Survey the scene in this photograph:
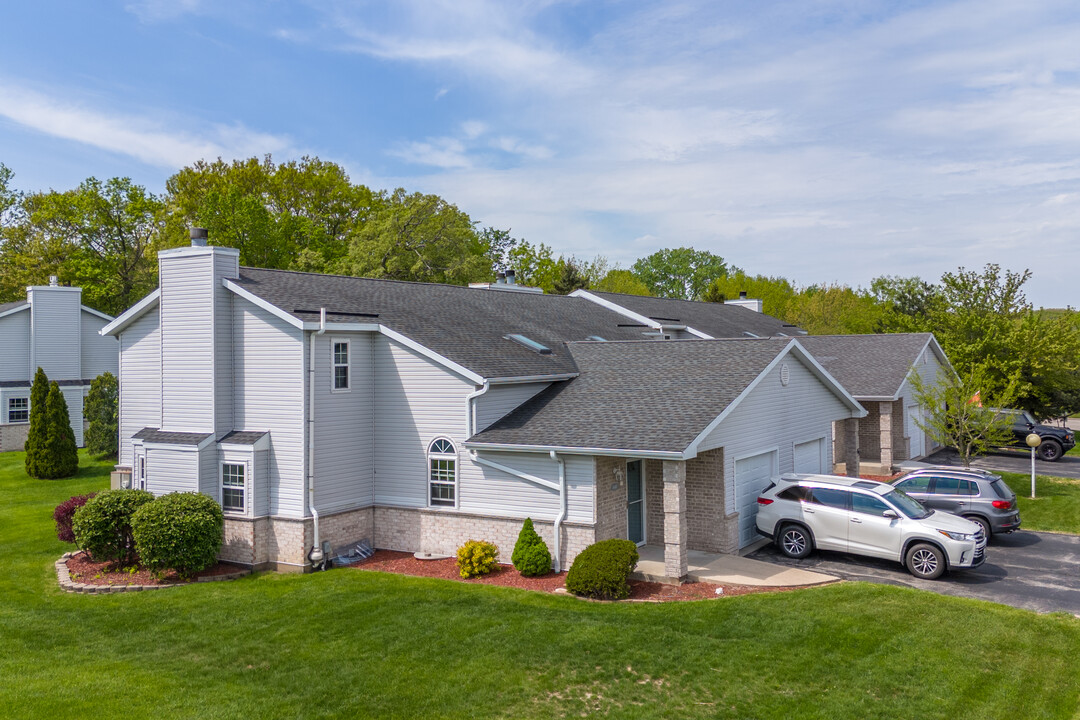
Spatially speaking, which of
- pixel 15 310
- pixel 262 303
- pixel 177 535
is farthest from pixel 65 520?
pixel 15 310

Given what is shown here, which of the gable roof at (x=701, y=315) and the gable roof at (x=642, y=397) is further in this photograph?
the gable roof at (x=701, y=315)

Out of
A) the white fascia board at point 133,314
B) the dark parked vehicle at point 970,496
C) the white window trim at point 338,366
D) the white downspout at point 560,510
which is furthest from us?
the white fascia board at point 133,314

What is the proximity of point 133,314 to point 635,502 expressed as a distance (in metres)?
14.2

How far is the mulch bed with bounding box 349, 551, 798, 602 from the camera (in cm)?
1495

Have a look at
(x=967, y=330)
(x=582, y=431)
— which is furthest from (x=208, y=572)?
(x=967, y=330)

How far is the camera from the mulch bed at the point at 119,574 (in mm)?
17062

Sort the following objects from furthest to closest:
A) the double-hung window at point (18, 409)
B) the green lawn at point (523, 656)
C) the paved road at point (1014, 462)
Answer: the double-hung window at point (18, 409), the paved road at point (1014, 462), the green lawn at point (523, 656)

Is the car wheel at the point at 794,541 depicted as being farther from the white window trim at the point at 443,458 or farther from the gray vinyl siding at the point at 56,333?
the gray vinyl siding at the point at 56,333

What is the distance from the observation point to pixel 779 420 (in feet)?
67.5

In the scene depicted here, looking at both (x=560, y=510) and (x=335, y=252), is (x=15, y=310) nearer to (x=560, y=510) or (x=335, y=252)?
(x=335, y=252)

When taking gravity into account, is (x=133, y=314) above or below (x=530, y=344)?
above

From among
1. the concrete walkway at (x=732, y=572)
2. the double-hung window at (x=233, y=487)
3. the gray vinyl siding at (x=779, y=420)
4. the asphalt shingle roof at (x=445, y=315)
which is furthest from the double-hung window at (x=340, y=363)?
the gray vinyl siding at (x=779, y=420)

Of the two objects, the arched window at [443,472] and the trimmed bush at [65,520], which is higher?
the arched window at [443,472]

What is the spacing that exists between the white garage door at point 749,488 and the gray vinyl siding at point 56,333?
36498 mm
